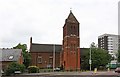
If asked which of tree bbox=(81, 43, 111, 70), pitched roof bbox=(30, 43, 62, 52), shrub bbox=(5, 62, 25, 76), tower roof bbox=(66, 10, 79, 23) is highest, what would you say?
tower roof bbox=(66, 10, 79, 23)

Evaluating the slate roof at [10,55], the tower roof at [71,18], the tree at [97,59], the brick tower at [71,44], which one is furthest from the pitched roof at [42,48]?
the slate roof at [10,55]

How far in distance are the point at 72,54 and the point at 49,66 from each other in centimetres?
1889

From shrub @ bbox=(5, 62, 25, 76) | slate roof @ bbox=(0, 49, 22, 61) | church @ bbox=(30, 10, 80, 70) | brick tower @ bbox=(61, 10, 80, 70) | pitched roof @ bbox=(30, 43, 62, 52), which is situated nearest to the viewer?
shrub @ bbox=(5, 62, 25, 76)

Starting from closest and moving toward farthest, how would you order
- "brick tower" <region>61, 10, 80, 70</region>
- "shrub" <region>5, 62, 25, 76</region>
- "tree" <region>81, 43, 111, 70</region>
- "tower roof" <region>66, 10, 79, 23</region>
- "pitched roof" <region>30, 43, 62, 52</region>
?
1. "shrub" <region>5, 62, 25, 76</region>
2. "brick tower" <region>61, 10, 80, 70</region>
3. "tree" <region>81, 43, 111, 70</region>
4. "tower roof" <region>66, 10, 79, 23</region>
5. "pitched roof" <region>30, 43, 62, 52</region>

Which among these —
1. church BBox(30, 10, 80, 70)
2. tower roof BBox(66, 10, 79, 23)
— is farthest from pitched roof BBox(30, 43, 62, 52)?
tower roof BBox(66, 10, 79, 23)

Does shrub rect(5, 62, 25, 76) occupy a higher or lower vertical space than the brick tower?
lower

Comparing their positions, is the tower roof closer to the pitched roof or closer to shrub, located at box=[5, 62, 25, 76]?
the pitched roof

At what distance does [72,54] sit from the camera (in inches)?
4008

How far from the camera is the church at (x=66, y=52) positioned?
101188 millimetres

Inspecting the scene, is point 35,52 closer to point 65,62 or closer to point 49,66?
point 49,66

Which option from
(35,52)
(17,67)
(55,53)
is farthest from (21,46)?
(17,67)

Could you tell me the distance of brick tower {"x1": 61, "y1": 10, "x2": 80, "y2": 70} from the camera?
100562 millimetres

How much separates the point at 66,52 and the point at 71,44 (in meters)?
3.79

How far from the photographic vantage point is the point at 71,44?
103250 mm
